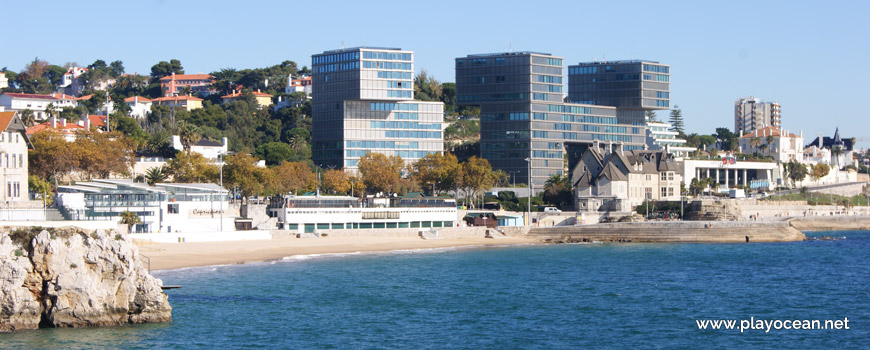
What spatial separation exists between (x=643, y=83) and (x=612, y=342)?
132 m

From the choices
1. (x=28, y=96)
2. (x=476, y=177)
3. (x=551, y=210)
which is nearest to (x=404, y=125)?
(x=476, y=177)

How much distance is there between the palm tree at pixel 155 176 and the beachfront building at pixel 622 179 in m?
51.9

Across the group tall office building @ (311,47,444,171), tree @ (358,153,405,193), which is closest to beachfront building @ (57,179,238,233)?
tree @ (358,153,405,193)

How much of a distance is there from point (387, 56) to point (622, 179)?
43872 millimetres

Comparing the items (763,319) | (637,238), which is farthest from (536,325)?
(637,238)

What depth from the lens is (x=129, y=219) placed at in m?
74.3

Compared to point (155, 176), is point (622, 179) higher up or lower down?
lower down

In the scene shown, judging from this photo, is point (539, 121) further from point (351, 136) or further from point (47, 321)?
point (47, 321)

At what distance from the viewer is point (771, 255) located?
84.2 meters

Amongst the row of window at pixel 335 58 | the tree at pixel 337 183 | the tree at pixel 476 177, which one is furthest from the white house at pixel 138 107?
the tree at pixel 476 177

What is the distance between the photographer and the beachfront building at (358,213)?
8862 cm

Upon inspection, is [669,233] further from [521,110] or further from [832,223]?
[521,110]

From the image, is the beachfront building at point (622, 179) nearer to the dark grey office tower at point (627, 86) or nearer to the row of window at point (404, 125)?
the row of window at point (404, 125)

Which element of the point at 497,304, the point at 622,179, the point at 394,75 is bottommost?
the point at 497,304
